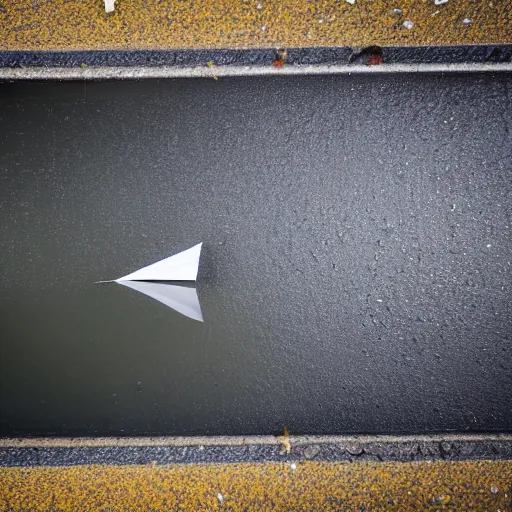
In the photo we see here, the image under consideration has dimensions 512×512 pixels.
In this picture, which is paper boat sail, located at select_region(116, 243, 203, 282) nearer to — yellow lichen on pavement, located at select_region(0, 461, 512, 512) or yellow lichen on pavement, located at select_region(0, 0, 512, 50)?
yellow lichen on pavement, located at select_region(0, 461, 512, 512)

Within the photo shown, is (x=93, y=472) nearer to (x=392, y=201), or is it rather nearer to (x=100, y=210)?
(x=100, y=210)

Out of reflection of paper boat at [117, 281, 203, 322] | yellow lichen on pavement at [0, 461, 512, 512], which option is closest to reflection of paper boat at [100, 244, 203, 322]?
reflection of paper boat at [117, 281, 203, 322]

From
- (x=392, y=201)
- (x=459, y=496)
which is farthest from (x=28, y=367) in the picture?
(x=459, y=496)

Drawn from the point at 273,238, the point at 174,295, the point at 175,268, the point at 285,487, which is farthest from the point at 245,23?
the point at 285,487

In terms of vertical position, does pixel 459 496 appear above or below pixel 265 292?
below

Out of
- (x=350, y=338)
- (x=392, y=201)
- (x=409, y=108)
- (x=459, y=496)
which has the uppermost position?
(x=409, y=108)

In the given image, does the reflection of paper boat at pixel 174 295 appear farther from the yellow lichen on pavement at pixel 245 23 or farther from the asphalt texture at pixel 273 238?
the yellow lichen on pavement at pixel 245 23
